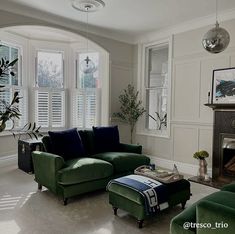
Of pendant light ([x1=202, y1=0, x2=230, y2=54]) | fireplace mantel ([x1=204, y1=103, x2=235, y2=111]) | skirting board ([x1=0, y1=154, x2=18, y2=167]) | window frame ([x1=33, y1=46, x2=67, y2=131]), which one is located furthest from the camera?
window frame ([x1=33, y1=46, x2=67, y2=131])

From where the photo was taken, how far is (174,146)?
4895mm

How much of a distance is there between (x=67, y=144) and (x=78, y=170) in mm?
628

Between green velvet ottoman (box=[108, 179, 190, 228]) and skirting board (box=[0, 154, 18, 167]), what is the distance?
120 inches

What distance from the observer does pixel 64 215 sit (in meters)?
2.77

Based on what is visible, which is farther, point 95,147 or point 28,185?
point 95,147

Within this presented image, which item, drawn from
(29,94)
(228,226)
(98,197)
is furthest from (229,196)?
(29,94)

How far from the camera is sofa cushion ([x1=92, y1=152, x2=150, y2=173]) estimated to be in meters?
Answer: 3.66

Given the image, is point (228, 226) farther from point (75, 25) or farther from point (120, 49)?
point (120, 49)

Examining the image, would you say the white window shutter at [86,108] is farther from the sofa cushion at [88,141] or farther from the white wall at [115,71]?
the sofa cushion at [88,141]

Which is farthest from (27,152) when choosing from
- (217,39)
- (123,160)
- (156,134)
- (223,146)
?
(217,39)

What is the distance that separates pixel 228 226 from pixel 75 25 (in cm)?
437

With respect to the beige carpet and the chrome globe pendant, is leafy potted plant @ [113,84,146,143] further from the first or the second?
the beige carpet

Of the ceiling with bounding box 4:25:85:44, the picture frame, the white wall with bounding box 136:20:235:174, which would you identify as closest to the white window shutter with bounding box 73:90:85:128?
the ceiling with bounding box 4:25:85:44

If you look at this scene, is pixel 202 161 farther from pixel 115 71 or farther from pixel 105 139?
pixel 115 71
